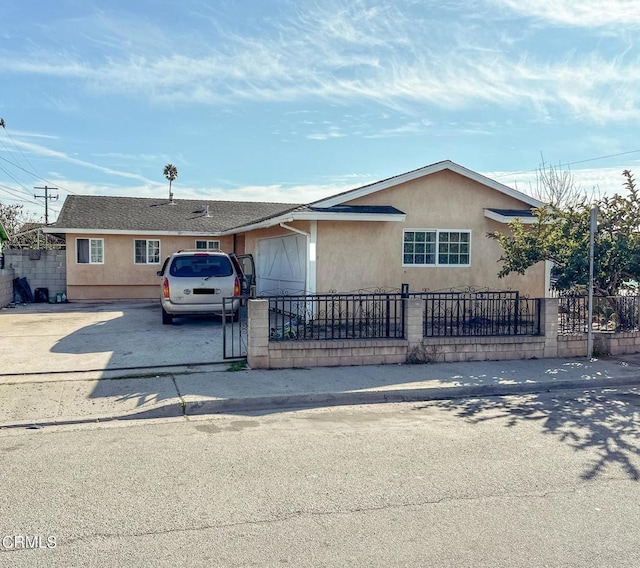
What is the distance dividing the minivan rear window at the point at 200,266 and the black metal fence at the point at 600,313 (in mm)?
7077

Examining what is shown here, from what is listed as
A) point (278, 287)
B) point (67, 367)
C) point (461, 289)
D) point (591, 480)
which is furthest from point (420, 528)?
point (278, 287)

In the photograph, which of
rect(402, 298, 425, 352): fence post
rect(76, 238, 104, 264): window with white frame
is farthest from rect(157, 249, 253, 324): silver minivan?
rect(76, 238, 104, 264): window with white frame

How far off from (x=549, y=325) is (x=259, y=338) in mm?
5112

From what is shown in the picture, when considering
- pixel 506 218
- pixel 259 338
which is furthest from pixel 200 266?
pixel 506 218

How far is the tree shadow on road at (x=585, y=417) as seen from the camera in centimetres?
518

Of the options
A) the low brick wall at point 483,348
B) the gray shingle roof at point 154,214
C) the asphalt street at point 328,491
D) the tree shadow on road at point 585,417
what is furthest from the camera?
the gray shingle roof at point 154,214

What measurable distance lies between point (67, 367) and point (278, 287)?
8224mm

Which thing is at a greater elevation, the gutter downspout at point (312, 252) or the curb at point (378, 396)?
the gutter downspout at point (312, 252)

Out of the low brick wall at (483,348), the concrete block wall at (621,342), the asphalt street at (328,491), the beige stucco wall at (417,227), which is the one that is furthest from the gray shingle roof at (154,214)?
the asphalt street at (328,491)

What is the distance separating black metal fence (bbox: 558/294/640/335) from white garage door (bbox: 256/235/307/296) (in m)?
5.93

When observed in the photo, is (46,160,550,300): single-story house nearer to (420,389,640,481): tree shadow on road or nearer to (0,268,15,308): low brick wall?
(420,389,640,481): tree shadow on road

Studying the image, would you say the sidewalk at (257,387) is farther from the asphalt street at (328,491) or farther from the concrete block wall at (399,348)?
the asphalt street at (328,491)

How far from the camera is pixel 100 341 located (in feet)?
35.6

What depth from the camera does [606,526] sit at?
3.78 metres
